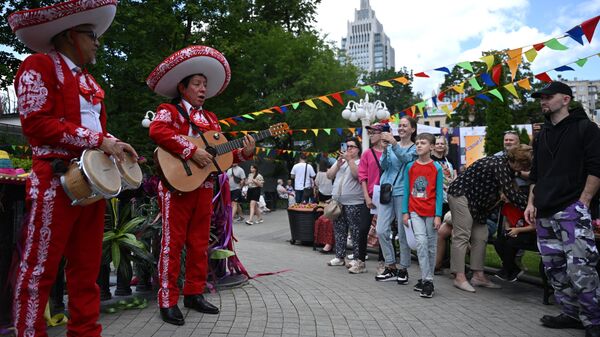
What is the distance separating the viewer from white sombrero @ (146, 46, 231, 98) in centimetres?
439

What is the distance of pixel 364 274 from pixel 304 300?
2049mm

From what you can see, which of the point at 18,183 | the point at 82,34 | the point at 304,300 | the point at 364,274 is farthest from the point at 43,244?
the point at 364,274

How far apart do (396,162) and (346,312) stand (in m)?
2.25

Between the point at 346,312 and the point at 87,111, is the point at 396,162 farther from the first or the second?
the point at 87,111

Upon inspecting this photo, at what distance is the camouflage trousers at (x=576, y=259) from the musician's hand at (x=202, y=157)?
3107 mm

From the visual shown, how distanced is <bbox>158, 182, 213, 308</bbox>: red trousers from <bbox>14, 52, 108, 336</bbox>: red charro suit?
1190 millimetres


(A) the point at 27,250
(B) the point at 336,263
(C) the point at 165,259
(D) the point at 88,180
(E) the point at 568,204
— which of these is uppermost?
(D) the point at 88,180

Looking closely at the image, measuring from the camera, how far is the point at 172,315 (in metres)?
4.12

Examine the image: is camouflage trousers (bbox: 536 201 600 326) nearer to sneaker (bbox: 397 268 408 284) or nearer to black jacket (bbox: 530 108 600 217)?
black jacket (bbox: 530 108 600 217)

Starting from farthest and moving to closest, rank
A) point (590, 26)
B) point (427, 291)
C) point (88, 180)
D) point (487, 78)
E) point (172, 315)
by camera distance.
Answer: point (487, 78) < point (590, 26) < point (427, 291) < point (172, 315) < point (88, 180)

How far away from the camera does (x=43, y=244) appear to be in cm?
285

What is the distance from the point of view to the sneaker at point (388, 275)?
6.39 metres

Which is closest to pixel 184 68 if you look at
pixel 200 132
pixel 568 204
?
pixel 200 132

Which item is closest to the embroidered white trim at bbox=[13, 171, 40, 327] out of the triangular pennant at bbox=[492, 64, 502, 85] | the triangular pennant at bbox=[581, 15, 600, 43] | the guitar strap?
the guitar strap
